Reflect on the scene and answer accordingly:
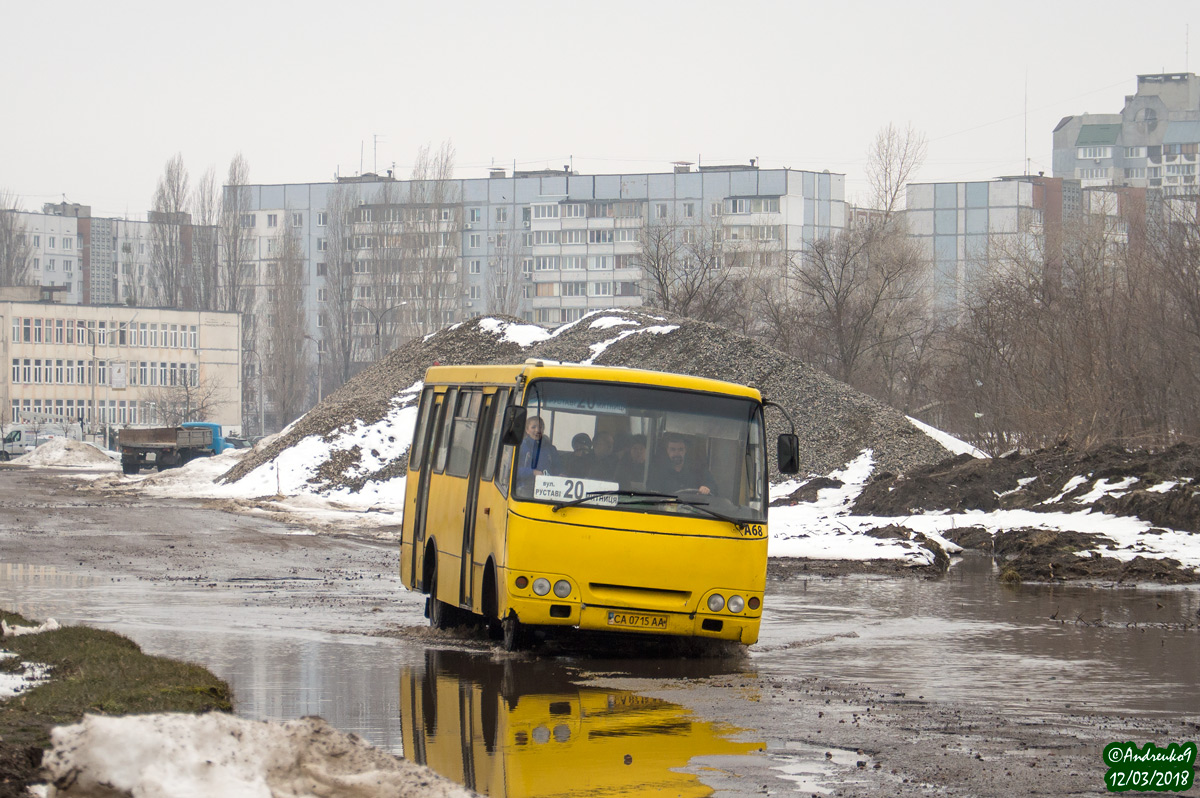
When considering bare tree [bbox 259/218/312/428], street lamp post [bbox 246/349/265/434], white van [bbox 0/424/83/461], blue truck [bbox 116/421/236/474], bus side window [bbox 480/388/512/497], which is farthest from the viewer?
street lamp post [bbox 246/349/265/434]

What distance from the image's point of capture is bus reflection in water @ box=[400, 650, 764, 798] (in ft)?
25.0

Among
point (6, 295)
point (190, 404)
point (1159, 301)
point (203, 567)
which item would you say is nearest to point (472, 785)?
point (203, 567)

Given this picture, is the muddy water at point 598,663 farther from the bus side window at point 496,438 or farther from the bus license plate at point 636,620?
A: the bus side window at point 496,438

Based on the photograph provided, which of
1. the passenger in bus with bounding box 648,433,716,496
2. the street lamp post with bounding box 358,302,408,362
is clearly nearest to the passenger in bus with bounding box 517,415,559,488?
the passenger in bus with bounding box 648,433,716,496

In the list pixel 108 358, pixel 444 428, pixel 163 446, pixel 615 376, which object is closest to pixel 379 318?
pixel 108 358

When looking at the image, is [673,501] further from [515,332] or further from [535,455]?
[515,332]

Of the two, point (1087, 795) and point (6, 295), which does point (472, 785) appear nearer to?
point (1087, 795)

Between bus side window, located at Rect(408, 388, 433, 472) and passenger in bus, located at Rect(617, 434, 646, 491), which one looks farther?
bus side window, located at Rect(408, 388, 433, 472)

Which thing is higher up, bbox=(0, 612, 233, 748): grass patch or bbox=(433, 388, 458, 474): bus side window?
bbox=(433, 388, 458, 474): bus side window

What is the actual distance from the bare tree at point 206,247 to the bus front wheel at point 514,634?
4234 inches

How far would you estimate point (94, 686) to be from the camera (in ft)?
30.6

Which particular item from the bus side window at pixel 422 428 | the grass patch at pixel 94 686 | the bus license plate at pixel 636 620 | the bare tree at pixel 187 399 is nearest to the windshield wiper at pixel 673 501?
the bus license plate at pixel 636 620

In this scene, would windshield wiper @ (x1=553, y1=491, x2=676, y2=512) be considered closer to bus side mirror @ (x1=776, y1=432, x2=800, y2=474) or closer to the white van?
bus side mirror @ (x1=776, y1=432, x2=800, y2=474)

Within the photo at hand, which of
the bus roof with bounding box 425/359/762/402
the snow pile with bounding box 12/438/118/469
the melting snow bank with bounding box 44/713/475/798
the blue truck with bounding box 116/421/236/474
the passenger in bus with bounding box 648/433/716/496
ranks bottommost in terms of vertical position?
the snow pile with bounding box 12/438/118/469
